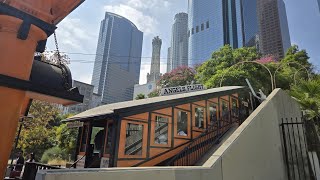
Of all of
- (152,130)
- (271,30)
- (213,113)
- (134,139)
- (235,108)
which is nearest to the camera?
(134,139)

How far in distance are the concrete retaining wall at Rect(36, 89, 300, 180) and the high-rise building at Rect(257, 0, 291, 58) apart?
191 feet

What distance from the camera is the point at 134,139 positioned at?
968 cm

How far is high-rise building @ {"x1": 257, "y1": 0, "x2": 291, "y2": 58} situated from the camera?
6619cm

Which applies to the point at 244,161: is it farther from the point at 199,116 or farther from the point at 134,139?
the point at 199,116

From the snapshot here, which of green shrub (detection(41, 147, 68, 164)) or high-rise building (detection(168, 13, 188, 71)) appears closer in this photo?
green shrub (detection(41, 147, 68, 164))

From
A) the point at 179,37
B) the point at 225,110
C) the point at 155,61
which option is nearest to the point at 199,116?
the point at 225,110

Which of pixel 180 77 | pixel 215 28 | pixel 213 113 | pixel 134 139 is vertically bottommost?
pixel 134 139

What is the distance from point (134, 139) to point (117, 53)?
105 feet

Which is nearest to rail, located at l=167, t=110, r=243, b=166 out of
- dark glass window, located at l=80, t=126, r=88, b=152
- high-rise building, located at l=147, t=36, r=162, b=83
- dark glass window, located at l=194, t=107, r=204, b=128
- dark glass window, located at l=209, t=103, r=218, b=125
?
dark glass window, located at l=209, t=103, r=218, b=125

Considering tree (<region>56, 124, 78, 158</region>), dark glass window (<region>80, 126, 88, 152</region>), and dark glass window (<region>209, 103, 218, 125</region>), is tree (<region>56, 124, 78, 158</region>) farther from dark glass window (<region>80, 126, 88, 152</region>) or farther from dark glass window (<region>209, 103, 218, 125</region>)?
dark glass window (<region>209, 103, 218, 125</region>)

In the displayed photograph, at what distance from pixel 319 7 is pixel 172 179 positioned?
124795 mm

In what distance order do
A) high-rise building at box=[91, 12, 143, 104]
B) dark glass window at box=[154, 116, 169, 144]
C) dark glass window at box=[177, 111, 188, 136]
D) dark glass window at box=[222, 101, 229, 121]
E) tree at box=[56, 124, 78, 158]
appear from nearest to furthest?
1. dark glass window at box=[154, 116, 169, 144]
2. dark glass window at box=[177, 111, 188, 136]
3. dark glass window at box=[222, 101, 229, 121]
4. tree at box=[56, 124, 78, 158]
5. high-rise building at box=[91, 12, 143, 104]

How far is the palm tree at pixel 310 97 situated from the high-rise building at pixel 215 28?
5478 cm

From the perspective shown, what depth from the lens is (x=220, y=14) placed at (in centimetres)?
6944
